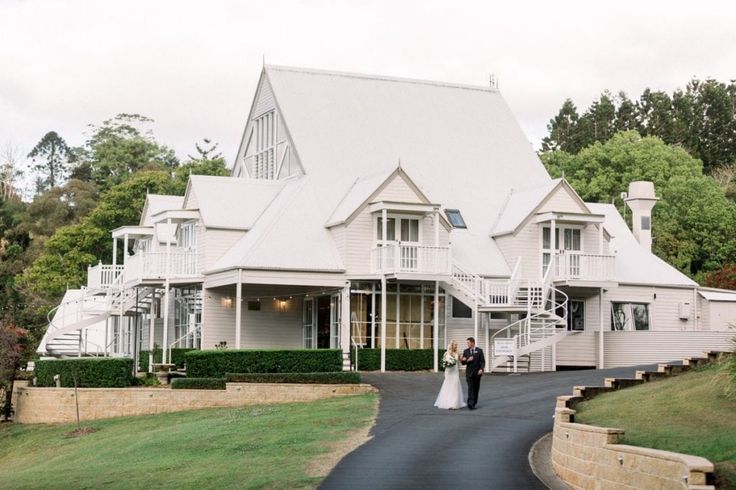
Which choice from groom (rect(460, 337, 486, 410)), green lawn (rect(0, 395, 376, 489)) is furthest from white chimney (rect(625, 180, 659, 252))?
groom (rect(460, 337, 486, 410))

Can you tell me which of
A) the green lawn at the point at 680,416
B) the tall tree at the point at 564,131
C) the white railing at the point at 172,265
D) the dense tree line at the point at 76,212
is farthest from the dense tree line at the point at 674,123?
the green lawn at the point at 680,416

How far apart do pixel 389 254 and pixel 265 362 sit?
8.14 meters

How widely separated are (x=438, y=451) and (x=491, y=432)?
3293 millimetres

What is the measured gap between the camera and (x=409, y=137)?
2169 inches

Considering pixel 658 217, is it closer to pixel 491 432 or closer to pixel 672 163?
pixel 672 163

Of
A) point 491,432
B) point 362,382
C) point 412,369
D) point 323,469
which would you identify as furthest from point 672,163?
point 323,469

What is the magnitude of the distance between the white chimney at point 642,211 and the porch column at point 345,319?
16.4 metres

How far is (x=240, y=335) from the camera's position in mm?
47562

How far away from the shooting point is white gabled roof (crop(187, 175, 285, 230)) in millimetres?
49094

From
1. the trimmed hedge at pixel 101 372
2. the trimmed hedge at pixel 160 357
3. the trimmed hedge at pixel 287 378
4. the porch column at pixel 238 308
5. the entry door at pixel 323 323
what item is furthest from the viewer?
the trimmed hedge at pixel 160 357

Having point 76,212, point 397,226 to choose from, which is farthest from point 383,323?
point 76,212

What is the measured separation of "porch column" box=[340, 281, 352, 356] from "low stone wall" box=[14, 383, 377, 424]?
22.1 ft

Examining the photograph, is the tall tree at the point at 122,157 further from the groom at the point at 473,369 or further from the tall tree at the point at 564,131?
the groom at the point at 473,369

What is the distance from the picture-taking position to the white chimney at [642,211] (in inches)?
2284
